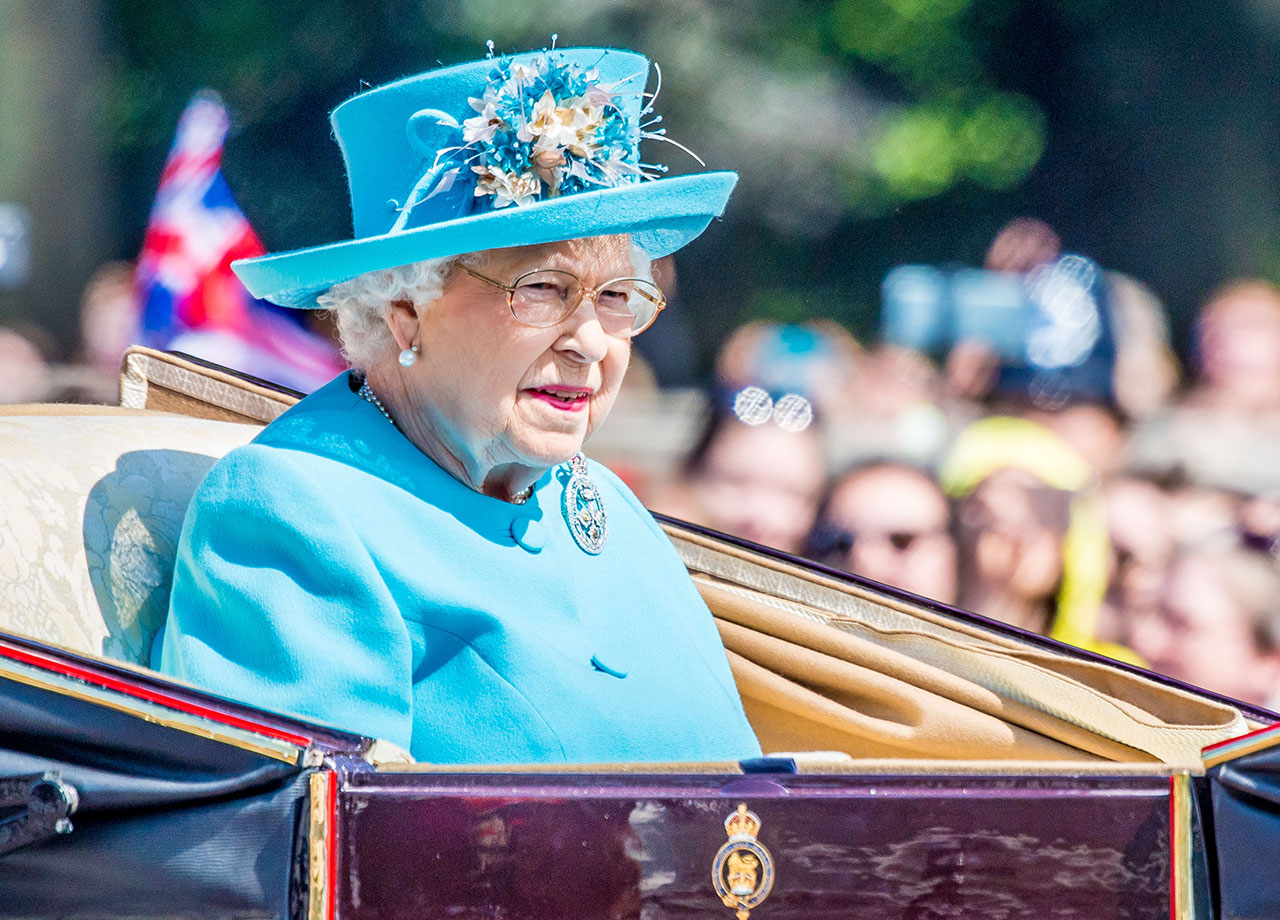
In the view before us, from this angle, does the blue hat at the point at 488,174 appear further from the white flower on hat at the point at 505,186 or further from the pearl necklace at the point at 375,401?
the pearl necklace at the point at 375,401

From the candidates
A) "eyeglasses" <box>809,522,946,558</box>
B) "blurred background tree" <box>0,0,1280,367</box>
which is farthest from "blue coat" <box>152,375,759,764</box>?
"blurred background tree" <box>0,0,1280,367</box>

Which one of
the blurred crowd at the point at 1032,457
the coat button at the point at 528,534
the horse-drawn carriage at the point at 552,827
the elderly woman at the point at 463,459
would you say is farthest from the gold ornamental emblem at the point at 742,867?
the blurred crowd at the point at 1032,457

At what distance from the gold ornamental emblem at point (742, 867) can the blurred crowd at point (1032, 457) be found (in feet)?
8.48

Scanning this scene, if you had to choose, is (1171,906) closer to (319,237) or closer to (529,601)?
(529,601)

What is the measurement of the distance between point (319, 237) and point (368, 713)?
3.28 metres

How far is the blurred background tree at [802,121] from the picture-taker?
164 inches

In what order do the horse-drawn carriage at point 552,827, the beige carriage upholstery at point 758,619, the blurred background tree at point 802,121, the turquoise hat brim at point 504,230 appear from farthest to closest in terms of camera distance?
the blurred background tree at point 802,121
the beige carriage upholstery at point 758,619
the turquoise hat brim at point 504,230
the horse-drawn carriage at point 552,827

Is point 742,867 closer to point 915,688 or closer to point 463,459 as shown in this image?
point 463,459

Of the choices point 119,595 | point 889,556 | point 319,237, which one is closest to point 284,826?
point 119,595

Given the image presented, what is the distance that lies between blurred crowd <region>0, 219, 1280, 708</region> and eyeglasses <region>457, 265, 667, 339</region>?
6.45 ft

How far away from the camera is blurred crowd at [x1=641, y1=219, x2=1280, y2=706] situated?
3729mm

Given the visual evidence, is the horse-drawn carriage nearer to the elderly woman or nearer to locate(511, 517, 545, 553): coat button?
the elderly woman

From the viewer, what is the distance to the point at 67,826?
1.15 metres

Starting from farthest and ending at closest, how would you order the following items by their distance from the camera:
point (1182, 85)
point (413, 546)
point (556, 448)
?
point (1182, 85), point (556, 448), point (413, 546)
